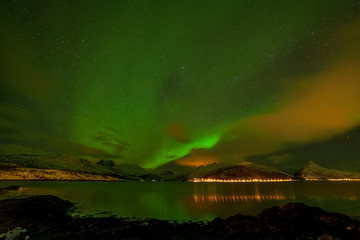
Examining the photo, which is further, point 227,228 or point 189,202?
point 189,202

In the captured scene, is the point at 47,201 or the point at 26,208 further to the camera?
the point at 47,201

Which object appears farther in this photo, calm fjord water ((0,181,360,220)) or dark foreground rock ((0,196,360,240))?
calm fjord water ((0,181,360,220))

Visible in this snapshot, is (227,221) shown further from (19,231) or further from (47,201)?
(47,201)

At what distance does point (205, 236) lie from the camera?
70.3 feet

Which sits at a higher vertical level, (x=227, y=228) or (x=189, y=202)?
(x=227, y=228)

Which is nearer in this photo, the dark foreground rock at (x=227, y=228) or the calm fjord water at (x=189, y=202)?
the dark foreground rock at (x=227, y=228)

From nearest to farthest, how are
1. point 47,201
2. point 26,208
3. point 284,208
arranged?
point 284,208 → point 26,208 → point 47,201

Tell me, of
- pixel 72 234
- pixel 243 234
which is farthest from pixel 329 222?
pixel 72 234

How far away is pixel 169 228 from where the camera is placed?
83.7 feet

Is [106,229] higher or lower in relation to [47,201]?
lower

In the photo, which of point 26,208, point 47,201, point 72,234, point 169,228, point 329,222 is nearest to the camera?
point 72,234

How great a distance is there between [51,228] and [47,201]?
1824cm

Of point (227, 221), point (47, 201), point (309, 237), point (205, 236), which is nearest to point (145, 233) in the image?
point (205, 236)

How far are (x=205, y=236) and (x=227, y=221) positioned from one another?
4.47 m
